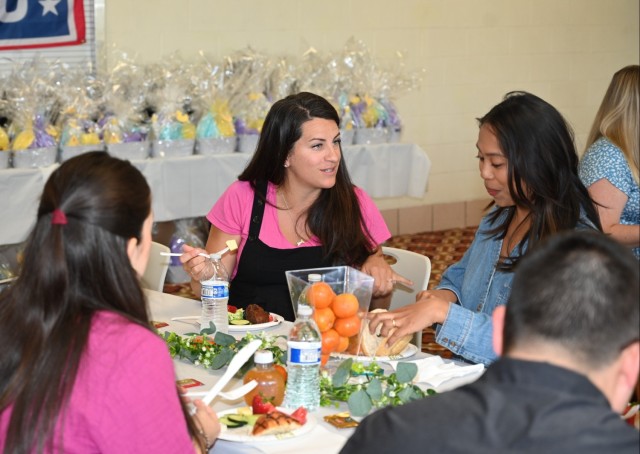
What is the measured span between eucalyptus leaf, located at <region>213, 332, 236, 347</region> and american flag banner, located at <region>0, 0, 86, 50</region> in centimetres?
321

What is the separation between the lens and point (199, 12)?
5.89m

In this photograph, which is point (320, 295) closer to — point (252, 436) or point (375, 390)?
point (375, 390)

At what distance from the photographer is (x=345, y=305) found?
2430 mm

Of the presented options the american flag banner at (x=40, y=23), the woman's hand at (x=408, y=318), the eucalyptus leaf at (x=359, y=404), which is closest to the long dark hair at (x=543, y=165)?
the woman's hand at (x=408, y=318)

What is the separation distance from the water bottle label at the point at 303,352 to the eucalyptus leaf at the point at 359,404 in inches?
4.9

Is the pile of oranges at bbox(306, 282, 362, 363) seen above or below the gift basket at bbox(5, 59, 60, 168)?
below

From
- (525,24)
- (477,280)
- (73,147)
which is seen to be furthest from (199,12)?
(477,280)

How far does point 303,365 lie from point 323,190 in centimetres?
142

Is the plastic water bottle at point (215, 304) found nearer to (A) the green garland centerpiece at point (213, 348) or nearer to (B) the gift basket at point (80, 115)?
(A) the green garland centerpiece at point (213, 348)

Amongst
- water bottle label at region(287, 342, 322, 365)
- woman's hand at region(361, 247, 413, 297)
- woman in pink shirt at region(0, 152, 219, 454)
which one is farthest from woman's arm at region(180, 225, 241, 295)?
woman in pink shirt at region(0, 152, 219, 454)

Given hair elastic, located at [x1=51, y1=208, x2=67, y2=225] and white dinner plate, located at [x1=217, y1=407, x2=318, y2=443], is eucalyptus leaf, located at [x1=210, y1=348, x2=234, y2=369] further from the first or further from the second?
hair elastic, located at [x1=51, y1=208, x2=67, y2=225]

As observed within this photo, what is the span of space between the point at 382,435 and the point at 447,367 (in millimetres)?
1187

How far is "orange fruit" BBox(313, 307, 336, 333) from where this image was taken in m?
2.43

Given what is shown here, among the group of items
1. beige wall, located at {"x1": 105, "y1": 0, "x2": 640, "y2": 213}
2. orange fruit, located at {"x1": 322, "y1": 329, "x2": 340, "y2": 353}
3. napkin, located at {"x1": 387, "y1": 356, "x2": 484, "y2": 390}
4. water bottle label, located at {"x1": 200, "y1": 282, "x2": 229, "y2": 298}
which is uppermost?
beige wall, located at {"x1": 105, "y1": 0, "x2": 640, "y2": 213}
